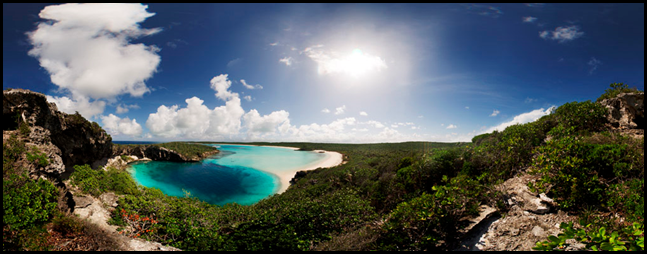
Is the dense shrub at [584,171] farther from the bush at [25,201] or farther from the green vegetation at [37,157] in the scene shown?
the green vegetation at [37,157]

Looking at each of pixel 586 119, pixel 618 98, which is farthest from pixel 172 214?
pixel 618 98

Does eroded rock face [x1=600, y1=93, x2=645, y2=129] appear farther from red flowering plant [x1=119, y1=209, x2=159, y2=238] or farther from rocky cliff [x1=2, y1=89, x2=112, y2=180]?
rocky cliff [x1=2, y1=89, x2=112, y2=180]

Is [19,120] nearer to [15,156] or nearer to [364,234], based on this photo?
[15,156]

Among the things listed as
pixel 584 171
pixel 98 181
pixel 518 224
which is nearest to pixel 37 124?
pixel 98 181

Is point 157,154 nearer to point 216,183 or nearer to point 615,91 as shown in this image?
point 216,183

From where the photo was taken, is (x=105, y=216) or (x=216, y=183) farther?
(x=216, y=183)

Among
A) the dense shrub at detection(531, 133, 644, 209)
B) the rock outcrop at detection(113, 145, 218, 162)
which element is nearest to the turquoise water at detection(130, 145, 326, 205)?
the rock outcrop at detection(113, 145, 218, 162)
